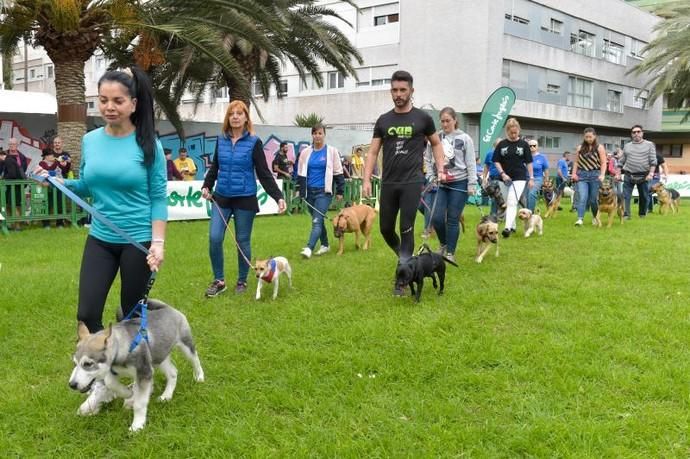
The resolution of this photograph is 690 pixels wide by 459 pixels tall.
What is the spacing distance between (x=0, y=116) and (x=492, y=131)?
15038 millimetres

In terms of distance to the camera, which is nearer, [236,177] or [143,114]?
[143,114]

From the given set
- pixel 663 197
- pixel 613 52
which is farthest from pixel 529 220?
pixel 613 52

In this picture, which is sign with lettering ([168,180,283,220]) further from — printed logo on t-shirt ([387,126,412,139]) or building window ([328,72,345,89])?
building window ([328,72,345,89])

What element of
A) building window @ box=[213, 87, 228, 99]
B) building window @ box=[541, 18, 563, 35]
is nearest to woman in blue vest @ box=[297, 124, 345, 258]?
building window @ box=[213, 87, 228, 99]

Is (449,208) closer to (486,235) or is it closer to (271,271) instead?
(486,235)

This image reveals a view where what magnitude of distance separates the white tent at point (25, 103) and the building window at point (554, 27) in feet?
90.9

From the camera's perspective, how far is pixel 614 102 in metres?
41.4

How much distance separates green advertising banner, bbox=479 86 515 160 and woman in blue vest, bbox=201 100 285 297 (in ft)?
49.1

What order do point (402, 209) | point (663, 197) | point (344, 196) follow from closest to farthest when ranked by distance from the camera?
point (402, 209) < point (663, 197) < point (344, 196)

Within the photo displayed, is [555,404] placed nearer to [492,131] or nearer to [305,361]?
[305,361]

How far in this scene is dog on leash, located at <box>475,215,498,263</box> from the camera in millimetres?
8477

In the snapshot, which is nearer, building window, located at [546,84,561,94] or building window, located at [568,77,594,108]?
building window, located at [546,84,561,94]

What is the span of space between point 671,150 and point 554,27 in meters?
19.8

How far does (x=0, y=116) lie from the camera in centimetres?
1647
